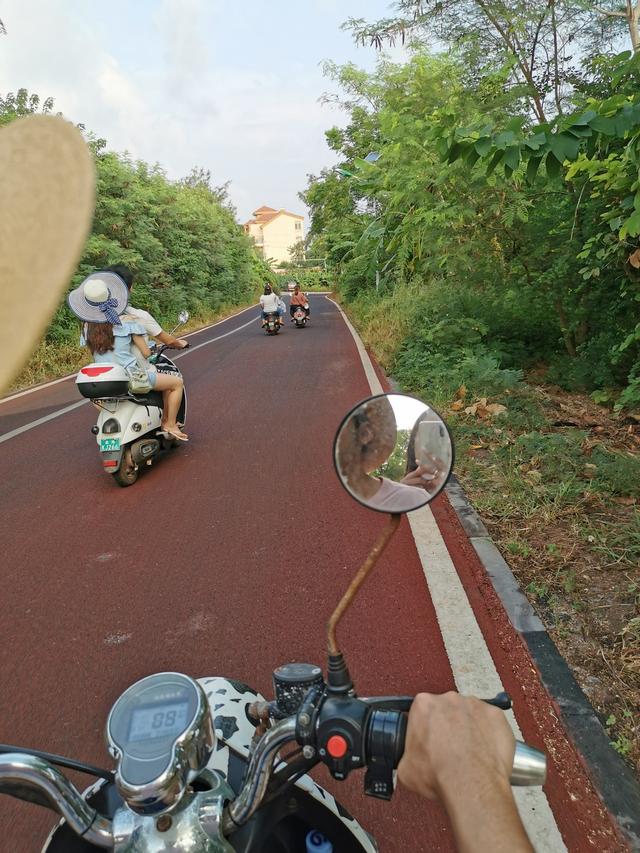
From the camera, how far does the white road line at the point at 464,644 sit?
6.51 ft

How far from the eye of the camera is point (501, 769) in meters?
0.87

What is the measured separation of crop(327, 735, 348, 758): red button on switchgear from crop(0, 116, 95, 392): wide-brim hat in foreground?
84cm

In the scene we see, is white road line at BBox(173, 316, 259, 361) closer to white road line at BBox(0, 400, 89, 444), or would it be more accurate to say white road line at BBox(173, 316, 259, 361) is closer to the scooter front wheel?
white road line at BBox(0, 400, 89, 444)

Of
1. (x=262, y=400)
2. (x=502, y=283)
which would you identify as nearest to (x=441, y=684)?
(x=262, y=400)

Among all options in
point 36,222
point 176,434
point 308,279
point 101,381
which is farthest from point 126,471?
point 308,279

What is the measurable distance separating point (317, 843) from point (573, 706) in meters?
1.52

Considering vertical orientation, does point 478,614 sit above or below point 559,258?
below

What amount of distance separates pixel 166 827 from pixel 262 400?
7.78m

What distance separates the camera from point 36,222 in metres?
0.48

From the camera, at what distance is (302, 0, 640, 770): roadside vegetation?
3.19 m

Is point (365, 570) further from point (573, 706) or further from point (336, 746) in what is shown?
point (573, 706)

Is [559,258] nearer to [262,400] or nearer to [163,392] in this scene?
[262,400]

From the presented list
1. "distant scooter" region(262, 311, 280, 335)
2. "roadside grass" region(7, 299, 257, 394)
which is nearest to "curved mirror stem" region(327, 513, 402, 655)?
"roadside grass" region(7, 299, 257, 394)

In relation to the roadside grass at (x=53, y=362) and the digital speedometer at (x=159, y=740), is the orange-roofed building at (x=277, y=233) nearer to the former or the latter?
the roadside grass at (x=53, y=362)
